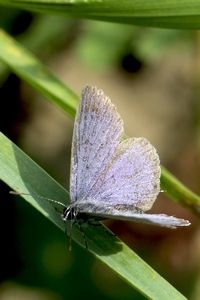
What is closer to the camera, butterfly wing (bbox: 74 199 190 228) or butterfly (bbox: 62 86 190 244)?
butterfly wing (bbox: 74 199 190 228)

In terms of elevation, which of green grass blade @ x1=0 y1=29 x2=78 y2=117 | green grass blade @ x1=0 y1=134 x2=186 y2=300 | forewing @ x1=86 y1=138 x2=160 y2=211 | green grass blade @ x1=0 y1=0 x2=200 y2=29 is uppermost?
green grass blade @ x1=0 y1=0 x2=200 y2=29

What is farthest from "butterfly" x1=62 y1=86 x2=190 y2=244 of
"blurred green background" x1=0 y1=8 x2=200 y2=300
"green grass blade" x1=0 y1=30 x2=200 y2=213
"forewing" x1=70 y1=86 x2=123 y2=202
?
"blurred green background" x1=0 y1=8 x2=200 y2=300

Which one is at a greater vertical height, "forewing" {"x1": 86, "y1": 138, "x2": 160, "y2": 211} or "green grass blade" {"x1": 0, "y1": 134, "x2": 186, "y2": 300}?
"forewing" {"x1": 86, "y1": 138, "x2": 160, "y2": 211}

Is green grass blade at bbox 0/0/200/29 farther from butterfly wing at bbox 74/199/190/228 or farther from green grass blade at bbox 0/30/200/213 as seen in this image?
butterfly wing at bbox 74/199/190/228

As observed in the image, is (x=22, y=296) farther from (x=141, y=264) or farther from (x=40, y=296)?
(x=141, y=264)

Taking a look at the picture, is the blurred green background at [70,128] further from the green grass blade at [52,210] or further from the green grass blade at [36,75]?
the green grass blade at [52,210]

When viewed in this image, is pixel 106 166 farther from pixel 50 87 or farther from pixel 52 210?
pixel 50 87

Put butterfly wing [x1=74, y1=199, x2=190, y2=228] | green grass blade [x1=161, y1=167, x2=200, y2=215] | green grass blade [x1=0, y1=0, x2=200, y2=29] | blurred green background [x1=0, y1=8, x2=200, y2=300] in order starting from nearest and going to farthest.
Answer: butterfly wing [x1=74, y1=199, x2=190, y2=228]
green grass blade [x1=0, y1=0, x2=200, y2=29]
green grass blade [x1=161, y1=167, x2=200, y2=215]
blurred green background [x1=0, y1=8, x2=200, y2=300]

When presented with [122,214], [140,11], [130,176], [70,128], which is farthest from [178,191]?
[70,128]
